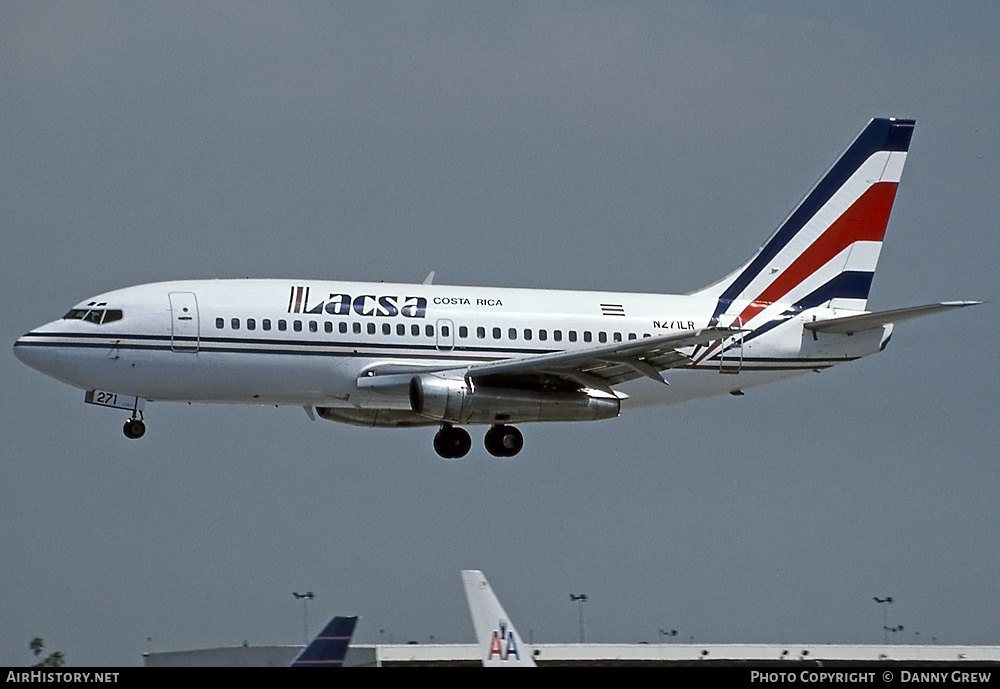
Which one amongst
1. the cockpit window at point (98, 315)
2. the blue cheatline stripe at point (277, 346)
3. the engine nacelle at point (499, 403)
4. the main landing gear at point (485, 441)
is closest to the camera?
the blue cheatline stripe at point (277, 346)

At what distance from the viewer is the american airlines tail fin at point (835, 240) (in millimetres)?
64688

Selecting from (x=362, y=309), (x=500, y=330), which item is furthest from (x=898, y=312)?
(x=362, y=309)

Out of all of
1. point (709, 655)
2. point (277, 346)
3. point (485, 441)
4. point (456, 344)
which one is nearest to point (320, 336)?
point (277, 346)

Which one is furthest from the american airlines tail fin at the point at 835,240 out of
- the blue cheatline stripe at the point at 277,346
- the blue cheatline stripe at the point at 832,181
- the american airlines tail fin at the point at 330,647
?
the american airlines tail fin at the point at 330,647

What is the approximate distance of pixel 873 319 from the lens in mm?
60625

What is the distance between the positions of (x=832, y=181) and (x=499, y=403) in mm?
16862

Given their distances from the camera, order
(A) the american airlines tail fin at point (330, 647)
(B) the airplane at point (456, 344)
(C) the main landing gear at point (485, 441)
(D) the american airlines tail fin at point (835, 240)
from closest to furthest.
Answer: (A) the american airlines tail fin at point (330, 647), (B) the airplane at point (456, 344), (C) the main landing gear at point (485, 441), (D) the american airlines tail fin at point (835, 240)

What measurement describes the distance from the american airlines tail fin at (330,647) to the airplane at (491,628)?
3458mm

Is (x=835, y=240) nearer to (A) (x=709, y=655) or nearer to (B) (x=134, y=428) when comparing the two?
(A) (x=709, y=655)

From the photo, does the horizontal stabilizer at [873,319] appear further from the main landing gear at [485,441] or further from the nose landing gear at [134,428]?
the nose landing gear at [134,428]

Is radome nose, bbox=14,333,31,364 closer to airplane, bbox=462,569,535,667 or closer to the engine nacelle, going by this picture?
the engine nacelle

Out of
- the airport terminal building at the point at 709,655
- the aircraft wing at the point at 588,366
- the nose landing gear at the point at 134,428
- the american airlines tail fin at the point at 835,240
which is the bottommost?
the airport terminal building at the point at 709,655

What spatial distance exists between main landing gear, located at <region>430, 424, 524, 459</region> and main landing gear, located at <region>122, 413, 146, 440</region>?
33.4 ft

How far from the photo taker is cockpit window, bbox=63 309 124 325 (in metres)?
56.5
